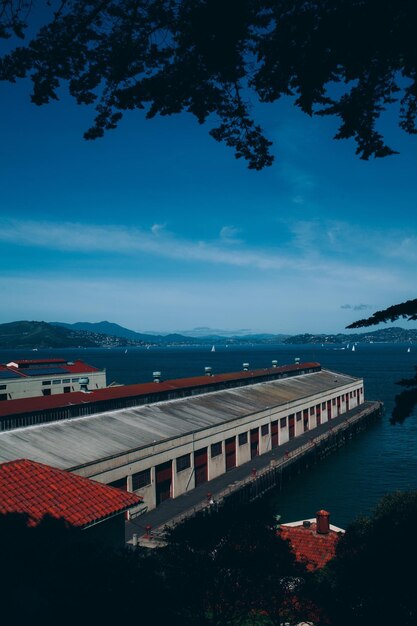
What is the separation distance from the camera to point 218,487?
3569 centimetres

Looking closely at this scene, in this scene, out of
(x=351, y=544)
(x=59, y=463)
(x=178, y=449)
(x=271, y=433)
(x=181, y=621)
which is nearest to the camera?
(x=181, y=621)

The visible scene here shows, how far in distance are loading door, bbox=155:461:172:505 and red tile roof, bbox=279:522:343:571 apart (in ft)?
37.4

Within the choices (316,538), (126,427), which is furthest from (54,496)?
(126,427)

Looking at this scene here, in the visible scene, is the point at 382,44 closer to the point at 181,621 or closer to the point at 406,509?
the point at 181,621

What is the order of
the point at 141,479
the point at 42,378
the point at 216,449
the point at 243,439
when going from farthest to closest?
the point at 42,378
the point at 243,439
the point at 216,449
the point at 141,479

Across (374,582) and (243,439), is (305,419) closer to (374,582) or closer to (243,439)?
(243,439)

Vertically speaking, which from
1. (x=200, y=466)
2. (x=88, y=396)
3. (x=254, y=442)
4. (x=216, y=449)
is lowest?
(x=254, y=442)

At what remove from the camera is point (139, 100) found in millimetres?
7324

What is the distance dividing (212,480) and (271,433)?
13.4 metres

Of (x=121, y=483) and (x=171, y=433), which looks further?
(x=171, y=433)

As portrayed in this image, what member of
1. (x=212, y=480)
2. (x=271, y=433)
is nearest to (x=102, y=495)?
(x=212, y=480)

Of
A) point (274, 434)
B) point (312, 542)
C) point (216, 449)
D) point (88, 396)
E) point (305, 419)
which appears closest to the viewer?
point (312, 542)

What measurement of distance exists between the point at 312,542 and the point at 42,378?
58895 mm

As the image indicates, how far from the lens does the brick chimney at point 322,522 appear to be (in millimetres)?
22375
